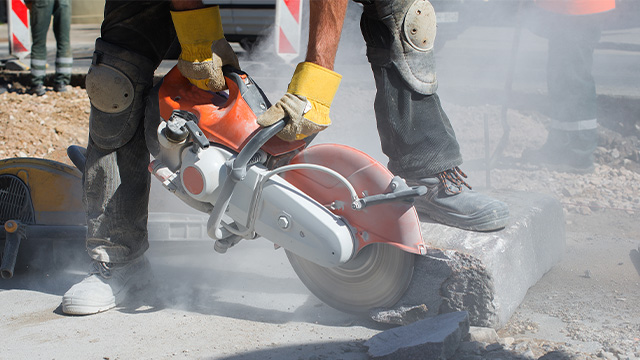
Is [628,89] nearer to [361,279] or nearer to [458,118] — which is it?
[458,118]

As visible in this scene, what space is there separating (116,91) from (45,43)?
211 inches

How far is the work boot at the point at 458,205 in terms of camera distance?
7.73ft

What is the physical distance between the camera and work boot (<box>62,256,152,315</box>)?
242cm

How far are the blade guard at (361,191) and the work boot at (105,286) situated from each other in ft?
2.71

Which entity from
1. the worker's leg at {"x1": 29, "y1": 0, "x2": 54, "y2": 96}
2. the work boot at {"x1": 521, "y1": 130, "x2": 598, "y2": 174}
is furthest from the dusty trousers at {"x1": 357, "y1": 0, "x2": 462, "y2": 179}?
the worker's leg at {"x1": 29, "y1": 0, "x2": 54, "y2": 96}

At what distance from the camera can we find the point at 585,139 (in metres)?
4.52

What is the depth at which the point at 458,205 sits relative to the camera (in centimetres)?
236

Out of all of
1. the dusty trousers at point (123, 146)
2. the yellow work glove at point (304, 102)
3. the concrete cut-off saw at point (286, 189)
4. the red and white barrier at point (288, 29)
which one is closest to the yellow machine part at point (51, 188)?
the dusty trousers at point (123, 146)

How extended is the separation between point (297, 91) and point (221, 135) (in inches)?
12.5

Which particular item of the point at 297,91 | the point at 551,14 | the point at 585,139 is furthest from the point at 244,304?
the point at 551,14

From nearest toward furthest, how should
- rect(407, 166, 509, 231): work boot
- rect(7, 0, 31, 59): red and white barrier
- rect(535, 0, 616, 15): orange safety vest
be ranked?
rect(407, 166, 509, 231): work boot
rect(535, 0, 616, 15): orange safety vest
rect(7, 0, 31, 59): red and white barrier

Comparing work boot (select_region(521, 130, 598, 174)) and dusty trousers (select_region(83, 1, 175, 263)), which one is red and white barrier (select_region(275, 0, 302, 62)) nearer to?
work boot (select_region(521, 130, 598, 174))

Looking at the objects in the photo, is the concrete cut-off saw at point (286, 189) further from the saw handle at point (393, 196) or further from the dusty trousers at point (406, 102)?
the dusty trousers at point (406, 102)

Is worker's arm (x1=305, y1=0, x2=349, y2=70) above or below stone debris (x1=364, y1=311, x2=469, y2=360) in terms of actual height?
above
